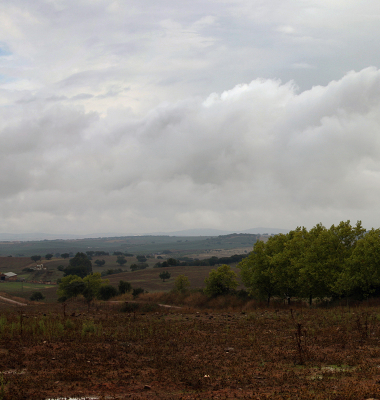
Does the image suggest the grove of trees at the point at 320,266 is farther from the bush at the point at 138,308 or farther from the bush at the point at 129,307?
the bush at the point at 129,307

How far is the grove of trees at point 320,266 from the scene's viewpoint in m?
38.2

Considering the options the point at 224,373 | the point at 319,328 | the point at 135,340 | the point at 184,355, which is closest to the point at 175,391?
the point at 224,373

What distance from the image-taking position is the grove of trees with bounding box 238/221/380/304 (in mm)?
38156

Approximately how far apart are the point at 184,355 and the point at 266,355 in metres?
3.51

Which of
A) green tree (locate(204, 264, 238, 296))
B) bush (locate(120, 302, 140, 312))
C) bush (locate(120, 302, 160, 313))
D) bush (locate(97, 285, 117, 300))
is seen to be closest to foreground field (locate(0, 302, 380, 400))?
bush (locate(120, 302, 160, 313))

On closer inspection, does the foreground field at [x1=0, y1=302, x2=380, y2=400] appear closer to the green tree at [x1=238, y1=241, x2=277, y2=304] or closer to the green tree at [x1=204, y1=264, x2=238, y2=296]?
the green tree at [x1=238, y1=241, x2=277, y2=304]

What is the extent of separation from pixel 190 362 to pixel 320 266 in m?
32.1

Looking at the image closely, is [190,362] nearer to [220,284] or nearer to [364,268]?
[364,268]

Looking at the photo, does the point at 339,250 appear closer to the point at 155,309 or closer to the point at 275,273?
the point at 275,273

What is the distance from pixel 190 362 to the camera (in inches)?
527

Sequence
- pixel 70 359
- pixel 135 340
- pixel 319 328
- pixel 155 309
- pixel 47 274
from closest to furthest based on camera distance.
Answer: pixel 70 359, pixel 135 340, pixel 319 328, pixel 155 309, pixel 47 274

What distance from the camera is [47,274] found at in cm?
17025

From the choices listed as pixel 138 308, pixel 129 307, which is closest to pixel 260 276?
pixel 138 308

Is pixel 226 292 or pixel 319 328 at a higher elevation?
pixel 319 328
